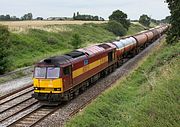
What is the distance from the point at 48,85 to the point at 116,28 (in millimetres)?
83942

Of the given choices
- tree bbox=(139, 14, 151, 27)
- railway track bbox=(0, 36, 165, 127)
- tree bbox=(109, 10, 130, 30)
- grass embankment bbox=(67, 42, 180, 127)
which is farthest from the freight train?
tree bbox=(139, 14, 151, 27)

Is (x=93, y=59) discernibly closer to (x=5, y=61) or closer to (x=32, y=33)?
(x=5, y=61)

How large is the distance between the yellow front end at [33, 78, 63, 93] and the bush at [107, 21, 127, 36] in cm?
8296

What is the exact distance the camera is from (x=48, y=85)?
20.4 metres

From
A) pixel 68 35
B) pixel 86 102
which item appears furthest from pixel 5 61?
pixel 68 35

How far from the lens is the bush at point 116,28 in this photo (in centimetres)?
10244

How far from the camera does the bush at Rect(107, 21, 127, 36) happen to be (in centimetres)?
10244

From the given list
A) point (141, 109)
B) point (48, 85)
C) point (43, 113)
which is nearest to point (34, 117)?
point (43, 113)

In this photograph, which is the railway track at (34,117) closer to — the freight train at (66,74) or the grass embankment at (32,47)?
the freight train at (66,74)

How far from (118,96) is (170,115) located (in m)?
10.9

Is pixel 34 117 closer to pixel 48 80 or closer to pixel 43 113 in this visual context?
pixel 43 113

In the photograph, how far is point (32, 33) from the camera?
207 feet

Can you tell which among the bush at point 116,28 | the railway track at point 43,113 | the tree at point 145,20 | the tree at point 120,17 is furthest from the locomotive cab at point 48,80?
the tree at point 145,20

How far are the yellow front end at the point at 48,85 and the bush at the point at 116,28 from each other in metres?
83.0
